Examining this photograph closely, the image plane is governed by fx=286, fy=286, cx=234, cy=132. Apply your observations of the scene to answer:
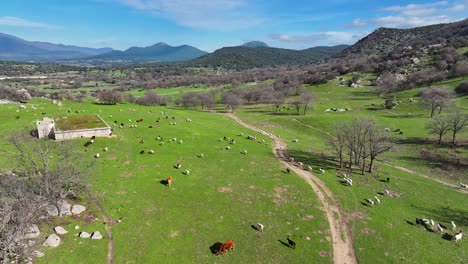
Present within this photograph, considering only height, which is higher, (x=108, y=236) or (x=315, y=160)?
(x=315, y=160)

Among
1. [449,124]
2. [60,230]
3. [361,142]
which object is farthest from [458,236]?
[449,124]

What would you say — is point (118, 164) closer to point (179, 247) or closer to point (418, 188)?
point (179, 247)

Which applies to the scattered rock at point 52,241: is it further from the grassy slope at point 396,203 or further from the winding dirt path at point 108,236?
the grassy slope at point 396,203

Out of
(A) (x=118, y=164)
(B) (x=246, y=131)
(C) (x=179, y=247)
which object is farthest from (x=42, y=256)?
(B) (x=246, y=131)

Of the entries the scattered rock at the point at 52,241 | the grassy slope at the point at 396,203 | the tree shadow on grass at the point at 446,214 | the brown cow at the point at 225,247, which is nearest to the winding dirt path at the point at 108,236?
the scattered rock at the point at 52,241

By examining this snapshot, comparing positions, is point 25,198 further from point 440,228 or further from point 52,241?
point 440,228

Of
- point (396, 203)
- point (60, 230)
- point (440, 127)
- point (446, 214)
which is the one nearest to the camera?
point (60, 230)

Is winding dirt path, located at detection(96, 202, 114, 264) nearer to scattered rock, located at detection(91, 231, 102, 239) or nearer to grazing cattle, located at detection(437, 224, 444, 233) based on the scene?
scattered rock, located at detection(91, 231, 102, 239)
